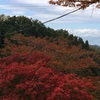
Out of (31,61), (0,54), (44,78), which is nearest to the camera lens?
(44,78)

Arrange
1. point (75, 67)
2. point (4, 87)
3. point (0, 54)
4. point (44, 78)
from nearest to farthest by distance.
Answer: point (44, 78) < point (4, 87) < point (75, 67) < point (0, 54)

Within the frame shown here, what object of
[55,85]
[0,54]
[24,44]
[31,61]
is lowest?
[0,54]

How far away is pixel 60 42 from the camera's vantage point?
29547mm

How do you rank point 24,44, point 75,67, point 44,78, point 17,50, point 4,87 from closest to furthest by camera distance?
1. point 44,78
2. point 4,87
3. point 75,67
4. point 17,50
5. point 24,44

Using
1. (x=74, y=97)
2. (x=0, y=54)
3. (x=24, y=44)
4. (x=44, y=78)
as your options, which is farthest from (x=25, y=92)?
(x=0, y=54)

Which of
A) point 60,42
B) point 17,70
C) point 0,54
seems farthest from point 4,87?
point 0,54

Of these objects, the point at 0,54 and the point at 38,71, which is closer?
the point at 38,71

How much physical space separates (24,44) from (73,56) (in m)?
4.35

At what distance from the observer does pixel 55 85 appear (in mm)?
11570

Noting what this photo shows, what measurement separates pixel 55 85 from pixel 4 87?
209 cm

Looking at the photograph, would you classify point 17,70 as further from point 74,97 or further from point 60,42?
point 60,42

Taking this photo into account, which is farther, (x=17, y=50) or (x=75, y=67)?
(x=17, y=50)

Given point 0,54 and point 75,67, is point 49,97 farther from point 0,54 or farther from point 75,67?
point 0,54

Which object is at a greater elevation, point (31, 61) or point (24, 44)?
point (31, 61)
